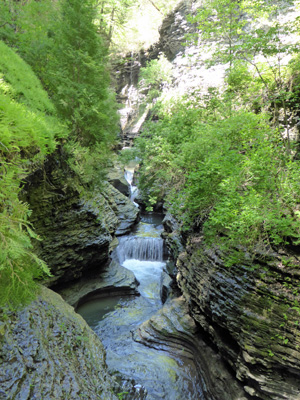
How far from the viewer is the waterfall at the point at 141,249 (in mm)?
13115

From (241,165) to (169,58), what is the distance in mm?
25156

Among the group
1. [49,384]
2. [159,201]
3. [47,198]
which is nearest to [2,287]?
[49,384]

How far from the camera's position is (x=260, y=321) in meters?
3.85

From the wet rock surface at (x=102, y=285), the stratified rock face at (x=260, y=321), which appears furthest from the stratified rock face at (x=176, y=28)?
the stratified rock face at (x=260, y=321)

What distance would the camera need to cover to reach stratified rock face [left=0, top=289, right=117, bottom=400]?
2857mm

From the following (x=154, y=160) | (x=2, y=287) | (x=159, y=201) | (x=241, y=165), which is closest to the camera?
(x=2, y=287)

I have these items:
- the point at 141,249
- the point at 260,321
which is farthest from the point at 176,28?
the point at 260,321

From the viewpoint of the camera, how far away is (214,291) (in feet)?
16.1

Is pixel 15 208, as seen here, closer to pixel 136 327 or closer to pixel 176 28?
pixel 136 327

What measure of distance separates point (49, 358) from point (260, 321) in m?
3.44

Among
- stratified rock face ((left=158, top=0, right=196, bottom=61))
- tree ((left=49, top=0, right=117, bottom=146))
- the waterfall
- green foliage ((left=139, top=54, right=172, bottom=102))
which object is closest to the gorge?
tree ((left=49, top=0, right=117, bottom=146))

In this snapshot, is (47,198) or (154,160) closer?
(47,198)

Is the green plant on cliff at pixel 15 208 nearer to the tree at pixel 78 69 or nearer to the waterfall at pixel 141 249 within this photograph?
the tree at pixel 78 69

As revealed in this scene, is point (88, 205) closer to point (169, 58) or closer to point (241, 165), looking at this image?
point (241, 165)
